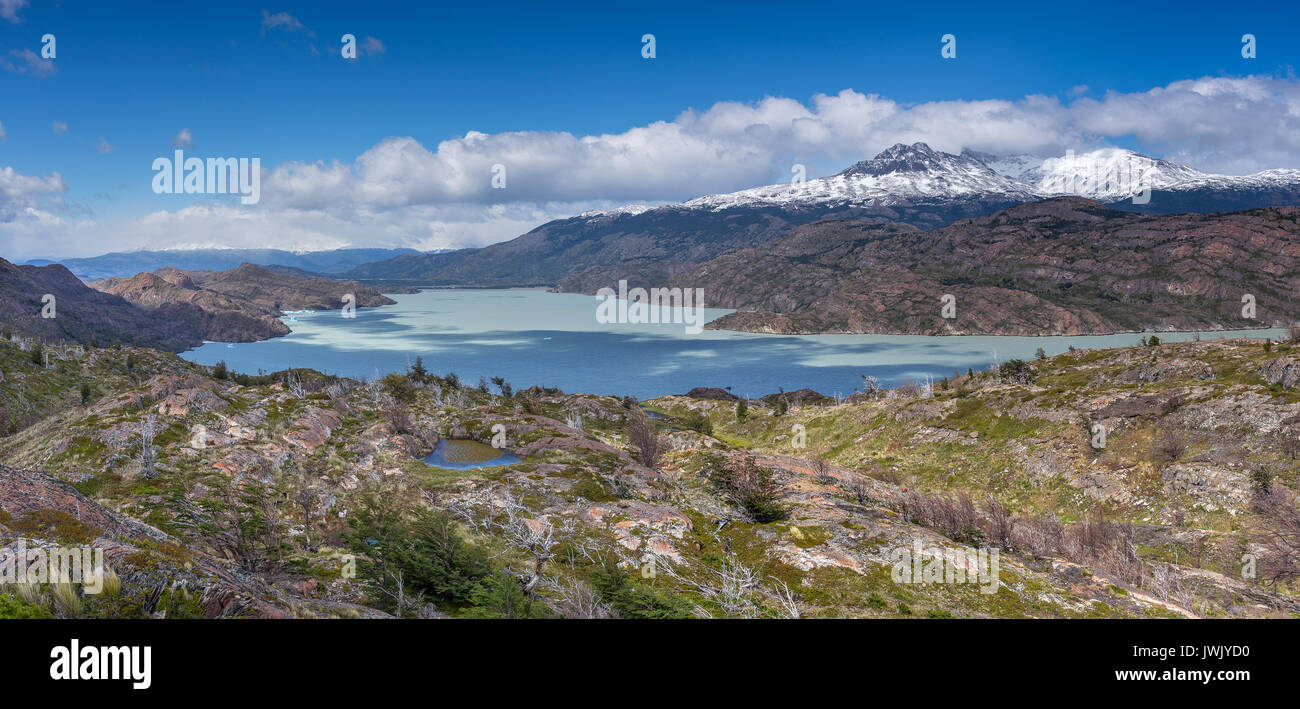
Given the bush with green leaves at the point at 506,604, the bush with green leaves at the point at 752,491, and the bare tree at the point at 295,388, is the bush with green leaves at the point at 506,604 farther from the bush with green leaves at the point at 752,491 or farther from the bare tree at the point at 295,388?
the bare tree at the point at 295,388

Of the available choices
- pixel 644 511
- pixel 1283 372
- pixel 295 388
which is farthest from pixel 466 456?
pixel 1283 372

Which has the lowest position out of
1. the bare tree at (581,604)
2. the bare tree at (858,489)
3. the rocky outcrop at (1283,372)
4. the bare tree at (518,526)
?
the bare tree at (858,489)

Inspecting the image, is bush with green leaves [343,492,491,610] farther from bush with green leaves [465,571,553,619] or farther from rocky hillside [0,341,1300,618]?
bush with green leaves [465,571,553,619]

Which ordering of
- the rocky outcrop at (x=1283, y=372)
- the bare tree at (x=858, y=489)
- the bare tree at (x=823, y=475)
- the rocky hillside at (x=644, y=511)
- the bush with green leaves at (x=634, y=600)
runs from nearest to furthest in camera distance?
1. the bush with green leaves at (x=634, y=600)
2. the rocky hillside at (x=644, y=511)
3. the bare tree at (x=858, y=489)
4. the bare tree at (x=823, y=475)
5. the rocky outcrop at (x=1283, y=372)

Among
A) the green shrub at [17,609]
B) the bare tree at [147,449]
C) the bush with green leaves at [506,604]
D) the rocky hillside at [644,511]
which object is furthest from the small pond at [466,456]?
the green shrub at [17,609]

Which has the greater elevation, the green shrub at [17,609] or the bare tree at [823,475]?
the green shrub at [17,609]

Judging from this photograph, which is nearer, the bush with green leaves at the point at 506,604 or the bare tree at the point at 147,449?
the bush with green leaves at the point at 506,604

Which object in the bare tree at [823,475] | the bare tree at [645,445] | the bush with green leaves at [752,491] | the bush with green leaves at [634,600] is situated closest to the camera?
the bush with green leaves at [634,600]

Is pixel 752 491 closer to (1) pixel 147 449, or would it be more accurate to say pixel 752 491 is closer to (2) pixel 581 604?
(2) pixel 581 604

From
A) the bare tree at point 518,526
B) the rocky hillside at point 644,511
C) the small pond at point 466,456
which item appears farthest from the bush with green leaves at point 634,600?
the small pond at point 466,456

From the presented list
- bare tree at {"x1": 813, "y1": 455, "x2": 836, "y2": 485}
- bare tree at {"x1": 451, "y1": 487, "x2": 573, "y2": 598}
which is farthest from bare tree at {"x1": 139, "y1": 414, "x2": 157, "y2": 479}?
bare tree at {"x1": 813, "y1": 455, "x2": 836, "y2": 485}
